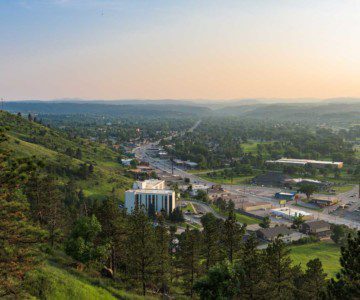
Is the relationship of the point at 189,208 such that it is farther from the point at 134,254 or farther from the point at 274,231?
the point at 134,254

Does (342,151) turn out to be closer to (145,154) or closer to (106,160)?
(145,154)

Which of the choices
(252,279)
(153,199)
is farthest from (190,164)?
(252,279)

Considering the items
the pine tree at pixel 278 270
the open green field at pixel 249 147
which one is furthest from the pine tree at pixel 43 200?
the open green field at pixel 249 147

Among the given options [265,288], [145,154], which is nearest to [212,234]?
[265,288]

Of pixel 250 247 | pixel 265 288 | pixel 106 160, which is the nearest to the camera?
pixel 265 288

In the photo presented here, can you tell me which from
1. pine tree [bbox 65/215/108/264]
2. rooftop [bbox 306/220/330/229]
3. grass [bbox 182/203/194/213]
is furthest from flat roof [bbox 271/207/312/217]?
pine tree [bbox 65/215/108/264]

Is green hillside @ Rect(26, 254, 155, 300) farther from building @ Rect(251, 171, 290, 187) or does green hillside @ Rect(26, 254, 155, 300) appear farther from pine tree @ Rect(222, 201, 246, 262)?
building @ Rect(251, 171, 290, 187)
